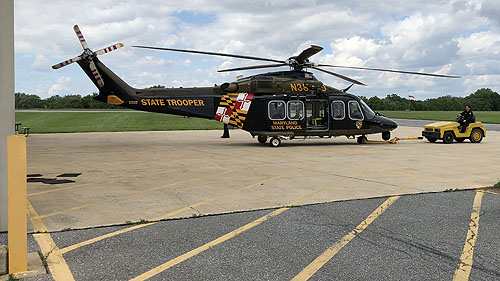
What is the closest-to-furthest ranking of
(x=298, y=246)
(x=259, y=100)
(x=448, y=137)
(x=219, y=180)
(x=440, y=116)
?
(x=298, y=246), (x=219, y=180), (x=259, y=100), (x=448, y=137), (x=440, y=116)

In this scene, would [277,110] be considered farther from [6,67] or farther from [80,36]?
[6,67]

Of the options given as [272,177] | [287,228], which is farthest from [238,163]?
[287,228]

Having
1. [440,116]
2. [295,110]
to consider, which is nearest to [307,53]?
[295,110]

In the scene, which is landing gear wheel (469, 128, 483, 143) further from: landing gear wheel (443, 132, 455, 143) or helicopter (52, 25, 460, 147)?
helicopter (52, 25, 460, 147)

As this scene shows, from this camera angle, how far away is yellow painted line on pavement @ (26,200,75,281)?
13.6ft

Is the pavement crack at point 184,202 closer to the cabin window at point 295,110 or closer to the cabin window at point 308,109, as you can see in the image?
the cabin window at point 295,110

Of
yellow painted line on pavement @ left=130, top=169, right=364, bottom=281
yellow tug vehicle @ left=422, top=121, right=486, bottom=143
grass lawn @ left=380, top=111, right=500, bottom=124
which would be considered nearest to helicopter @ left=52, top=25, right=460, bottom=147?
yellow tug vehicle @ left=422, top=121, right=486, bottom=143

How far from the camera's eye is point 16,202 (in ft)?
13.4

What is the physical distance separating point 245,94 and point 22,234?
14617 millimetres

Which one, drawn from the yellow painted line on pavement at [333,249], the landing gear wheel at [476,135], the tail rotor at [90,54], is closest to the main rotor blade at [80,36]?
the tail rotor at [90,54]

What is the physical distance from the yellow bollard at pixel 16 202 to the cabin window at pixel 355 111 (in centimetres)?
1642

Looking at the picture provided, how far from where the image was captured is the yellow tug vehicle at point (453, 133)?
1983cm

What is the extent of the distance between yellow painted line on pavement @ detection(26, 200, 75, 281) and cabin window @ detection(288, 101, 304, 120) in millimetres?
13287

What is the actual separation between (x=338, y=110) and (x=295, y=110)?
200cm
